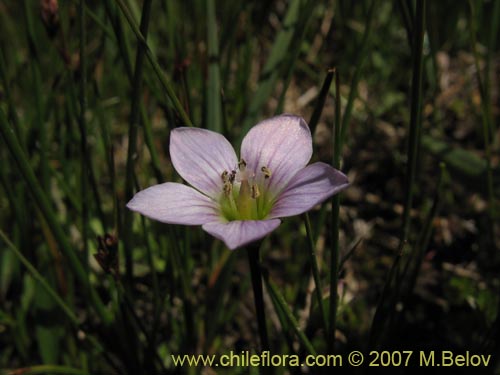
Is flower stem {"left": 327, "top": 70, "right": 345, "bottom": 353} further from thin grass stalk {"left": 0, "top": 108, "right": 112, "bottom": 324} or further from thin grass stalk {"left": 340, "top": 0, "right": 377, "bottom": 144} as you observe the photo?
thin grass stalk {"left": 0, "top": 108, "right": 112, "bottom": 324}

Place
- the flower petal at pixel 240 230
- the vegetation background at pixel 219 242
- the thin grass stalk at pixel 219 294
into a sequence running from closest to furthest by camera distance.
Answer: the flower petal at pixel 240 230, the vegetation background at pixel 219 242, the thin grass stalk at pixel 219 294

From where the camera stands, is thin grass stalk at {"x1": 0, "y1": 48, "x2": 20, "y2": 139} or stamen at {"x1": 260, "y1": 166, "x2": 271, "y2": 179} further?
thin grass stalk at {"x1": 0, "y1": 48, "x2": 20, "y2": 139}

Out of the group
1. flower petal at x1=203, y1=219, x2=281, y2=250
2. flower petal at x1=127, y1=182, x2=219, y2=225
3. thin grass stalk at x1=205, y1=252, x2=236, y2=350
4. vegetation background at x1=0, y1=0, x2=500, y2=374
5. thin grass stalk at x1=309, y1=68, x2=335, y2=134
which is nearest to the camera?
flower petal at x1=203, y1=219, x2=281, y2=250

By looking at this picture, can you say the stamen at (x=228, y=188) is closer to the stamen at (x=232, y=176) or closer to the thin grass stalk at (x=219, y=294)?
the stamen at (x=232, y=176)

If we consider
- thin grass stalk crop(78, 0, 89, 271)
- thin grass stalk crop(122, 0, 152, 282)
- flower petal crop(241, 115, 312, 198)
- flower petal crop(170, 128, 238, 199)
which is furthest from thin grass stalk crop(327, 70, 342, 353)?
thin grass stalk crop(78, 0, 89, 271)

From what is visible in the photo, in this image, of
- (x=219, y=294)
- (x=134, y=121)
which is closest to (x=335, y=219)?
(x=134, y=121)

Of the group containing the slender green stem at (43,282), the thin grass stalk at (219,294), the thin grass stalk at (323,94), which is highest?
the thin grass stalk at (323,94)

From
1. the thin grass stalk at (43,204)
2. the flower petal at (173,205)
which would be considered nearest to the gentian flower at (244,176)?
the flower petal at (173,205)
